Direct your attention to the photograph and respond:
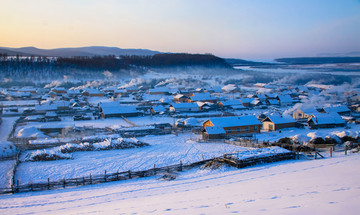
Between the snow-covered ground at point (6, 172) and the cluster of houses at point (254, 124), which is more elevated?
the cluster of houses at point (254, 124)

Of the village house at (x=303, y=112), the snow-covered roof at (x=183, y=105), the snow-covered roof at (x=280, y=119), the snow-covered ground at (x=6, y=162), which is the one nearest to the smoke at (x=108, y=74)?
the snow-covered roof at (x=183, y=105)

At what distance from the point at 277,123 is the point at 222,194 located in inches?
639

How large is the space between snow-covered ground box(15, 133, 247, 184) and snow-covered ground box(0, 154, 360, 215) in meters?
1.94

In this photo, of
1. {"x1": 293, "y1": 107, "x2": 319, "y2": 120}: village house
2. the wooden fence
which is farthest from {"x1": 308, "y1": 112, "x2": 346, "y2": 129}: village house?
the wooden fence

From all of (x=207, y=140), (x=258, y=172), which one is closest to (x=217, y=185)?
(x=258, y=172)

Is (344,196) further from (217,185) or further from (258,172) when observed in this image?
(258,172)

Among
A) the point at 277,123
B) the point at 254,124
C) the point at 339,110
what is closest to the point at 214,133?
the point at 254,124

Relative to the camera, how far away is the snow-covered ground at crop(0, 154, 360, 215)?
5.30 metres

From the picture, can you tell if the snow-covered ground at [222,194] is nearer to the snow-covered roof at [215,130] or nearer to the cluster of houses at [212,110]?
the snow-covered roof at [215,130]

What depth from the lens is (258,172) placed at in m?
9.84

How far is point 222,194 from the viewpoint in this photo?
277 inches

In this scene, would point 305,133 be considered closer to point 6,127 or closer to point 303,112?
point 303,112

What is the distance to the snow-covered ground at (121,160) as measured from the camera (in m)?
11.8

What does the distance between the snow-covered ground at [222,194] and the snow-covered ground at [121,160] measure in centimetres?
194
